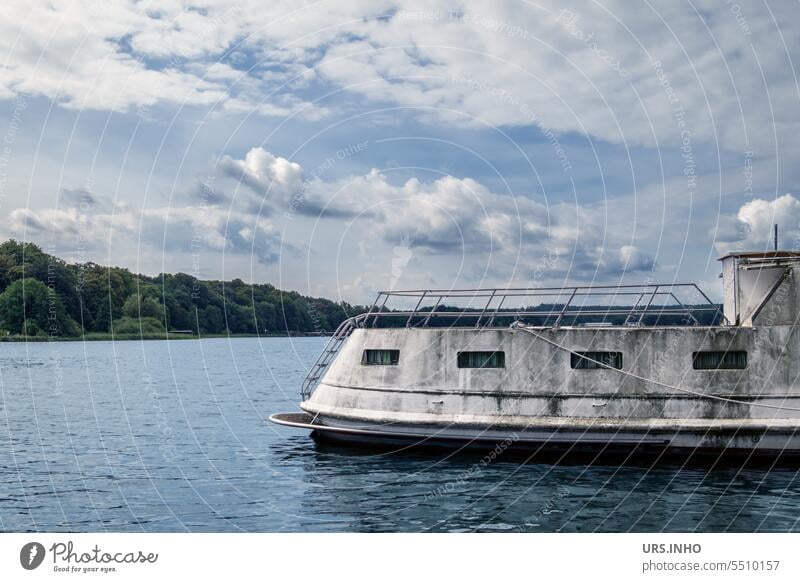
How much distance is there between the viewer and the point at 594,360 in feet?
80.0

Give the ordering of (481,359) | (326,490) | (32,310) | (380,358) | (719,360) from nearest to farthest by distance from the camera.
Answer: (326,490) → (719,360) → (481,359) → (380,358) → (32,310)

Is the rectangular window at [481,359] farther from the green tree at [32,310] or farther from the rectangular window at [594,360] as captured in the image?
the green tree at [32,310]

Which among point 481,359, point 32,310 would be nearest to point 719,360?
point 481,359

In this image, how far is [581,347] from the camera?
24.7 metres

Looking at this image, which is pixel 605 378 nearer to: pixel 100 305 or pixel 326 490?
pixel 326 490

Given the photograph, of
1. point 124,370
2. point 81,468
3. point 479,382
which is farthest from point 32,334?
point 479,382

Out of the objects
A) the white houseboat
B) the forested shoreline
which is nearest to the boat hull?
the white houseboat

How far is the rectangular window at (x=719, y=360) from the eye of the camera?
2373 cm

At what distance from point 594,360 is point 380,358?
7.44 metres

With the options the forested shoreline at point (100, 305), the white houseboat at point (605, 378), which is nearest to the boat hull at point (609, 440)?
the white houseboat at point (605, 378)

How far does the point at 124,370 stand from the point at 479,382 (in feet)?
221

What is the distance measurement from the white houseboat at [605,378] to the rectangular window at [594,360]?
0.03 m

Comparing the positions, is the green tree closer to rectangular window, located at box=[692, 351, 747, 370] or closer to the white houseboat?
the white houseboat

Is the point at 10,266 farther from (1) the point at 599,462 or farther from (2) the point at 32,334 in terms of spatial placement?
(1) the point at 599,462
